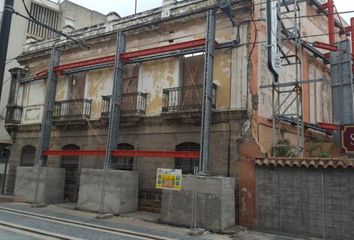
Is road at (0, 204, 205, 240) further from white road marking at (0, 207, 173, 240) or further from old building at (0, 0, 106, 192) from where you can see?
old building at (0, 0, 106, 192)

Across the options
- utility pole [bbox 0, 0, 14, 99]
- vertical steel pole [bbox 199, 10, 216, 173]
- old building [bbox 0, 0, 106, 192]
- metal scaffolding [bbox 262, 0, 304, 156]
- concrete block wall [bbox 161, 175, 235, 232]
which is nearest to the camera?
utility pole [bbox 0, 0, 14, 99]

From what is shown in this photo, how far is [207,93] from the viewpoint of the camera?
43.5 ft

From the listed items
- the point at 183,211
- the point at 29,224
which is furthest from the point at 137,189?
the point at 29,224

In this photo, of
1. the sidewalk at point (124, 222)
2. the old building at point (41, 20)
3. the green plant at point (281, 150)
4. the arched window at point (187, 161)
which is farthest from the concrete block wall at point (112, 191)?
the old building at point (41, 20)

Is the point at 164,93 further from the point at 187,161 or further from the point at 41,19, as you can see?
the point at 41,19

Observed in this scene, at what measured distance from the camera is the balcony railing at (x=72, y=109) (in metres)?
18.0

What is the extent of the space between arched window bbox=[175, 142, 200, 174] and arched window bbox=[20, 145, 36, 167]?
32.7 ft

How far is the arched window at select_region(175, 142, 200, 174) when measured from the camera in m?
14.7

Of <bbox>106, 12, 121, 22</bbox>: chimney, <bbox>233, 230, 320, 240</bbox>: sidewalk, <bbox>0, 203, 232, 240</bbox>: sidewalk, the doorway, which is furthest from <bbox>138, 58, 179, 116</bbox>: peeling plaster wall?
<bbox>233, 230, 320, 240</bbox>: sidewalk

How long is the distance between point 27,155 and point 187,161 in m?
11.0

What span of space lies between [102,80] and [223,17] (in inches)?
267

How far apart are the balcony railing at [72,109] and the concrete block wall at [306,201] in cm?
934

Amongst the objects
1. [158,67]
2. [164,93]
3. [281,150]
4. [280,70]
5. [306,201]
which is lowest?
[306,201]

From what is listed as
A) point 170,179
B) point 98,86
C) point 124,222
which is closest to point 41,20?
point 98,86
